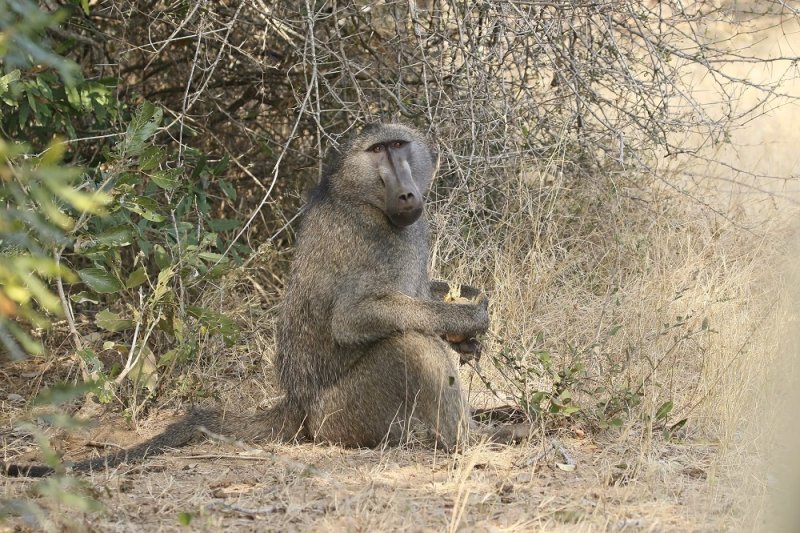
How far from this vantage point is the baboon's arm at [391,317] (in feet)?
13.8

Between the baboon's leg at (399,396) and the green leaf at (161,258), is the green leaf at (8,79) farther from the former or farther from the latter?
the baboon's leg at (399,396)

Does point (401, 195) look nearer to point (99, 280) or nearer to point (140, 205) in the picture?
point (140, 205)


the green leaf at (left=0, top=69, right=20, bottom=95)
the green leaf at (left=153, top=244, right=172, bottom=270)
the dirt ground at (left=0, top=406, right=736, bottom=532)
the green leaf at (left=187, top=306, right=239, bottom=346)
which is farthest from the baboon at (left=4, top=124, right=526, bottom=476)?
the green leaf at (left=0, top=69, right=20, bottom=95)

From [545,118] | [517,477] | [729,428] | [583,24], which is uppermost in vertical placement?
[583,24]

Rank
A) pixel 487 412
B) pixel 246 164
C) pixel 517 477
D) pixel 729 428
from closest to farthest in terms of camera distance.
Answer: pixel 517 477 → pixel 729 428 → pixel 487 412 → pixel 246 164

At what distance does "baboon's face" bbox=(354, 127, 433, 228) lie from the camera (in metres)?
4.27

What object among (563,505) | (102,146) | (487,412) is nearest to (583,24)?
(487,412)

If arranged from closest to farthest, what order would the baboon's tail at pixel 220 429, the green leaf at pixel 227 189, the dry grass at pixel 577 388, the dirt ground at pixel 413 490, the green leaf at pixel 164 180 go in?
the dirt ground at pixel 413 490, the dry grass at pixel 577 388, the baboon's tail at pixel 220 429, the green leaf at pixel 164 180, the green leaf at pixel 227 189

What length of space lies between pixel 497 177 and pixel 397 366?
2285mm

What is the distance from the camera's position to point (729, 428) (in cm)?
405

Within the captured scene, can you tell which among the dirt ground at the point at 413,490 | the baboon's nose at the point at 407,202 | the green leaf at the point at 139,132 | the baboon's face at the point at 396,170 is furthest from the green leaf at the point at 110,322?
the baboon's nose at the point at 407,202

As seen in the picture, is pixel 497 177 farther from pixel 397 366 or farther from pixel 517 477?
pixel 517 477

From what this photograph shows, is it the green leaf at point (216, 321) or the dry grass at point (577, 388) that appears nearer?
the dry grass at point (577, 388)

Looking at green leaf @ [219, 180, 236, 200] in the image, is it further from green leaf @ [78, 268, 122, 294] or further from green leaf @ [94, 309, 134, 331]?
green leaf @ [78, 268, 122, 294]
